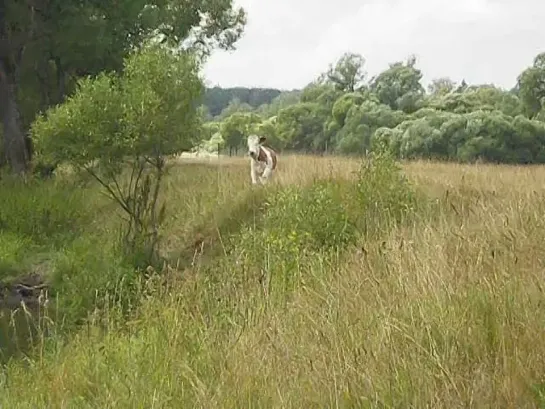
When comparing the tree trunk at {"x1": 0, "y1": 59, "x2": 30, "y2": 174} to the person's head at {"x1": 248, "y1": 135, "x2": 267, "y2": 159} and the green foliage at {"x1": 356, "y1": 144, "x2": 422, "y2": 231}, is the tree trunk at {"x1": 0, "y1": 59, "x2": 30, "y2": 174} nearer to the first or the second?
the person's head at {"x1": 248, "y1": 135, "x2": 267, "y2": 159}

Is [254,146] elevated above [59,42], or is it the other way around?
[59,42]

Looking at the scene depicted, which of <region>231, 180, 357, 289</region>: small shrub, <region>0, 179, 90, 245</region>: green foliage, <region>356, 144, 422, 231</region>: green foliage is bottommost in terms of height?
<region>0, 179, 90, 245</region>: green foliage

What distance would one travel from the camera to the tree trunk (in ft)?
75.7

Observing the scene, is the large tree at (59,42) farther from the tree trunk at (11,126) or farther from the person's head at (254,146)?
the person's head at (254,146)

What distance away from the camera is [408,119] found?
3822 cm

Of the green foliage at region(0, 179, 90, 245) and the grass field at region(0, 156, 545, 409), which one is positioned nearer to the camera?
the grass field at region(0, 156, 545, 409)

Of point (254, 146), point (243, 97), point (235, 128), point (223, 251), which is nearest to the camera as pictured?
point (223, 251)

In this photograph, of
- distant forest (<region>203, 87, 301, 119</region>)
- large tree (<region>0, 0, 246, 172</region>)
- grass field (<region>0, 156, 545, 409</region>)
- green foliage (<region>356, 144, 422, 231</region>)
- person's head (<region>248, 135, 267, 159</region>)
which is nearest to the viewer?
grass field (<region>0, 156, 545, 409</region>)

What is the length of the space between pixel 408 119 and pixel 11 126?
2019 centimetres

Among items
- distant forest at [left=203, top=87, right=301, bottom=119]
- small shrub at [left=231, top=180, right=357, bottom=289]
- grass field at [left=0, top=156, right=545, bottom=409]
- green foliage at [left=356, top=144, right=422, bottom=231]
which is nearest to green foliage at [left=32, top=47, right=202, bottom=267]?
small shrub at [left=231, top=180, right=357, bottom=289]

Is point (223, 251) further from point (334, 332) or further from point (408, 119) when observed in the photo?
point (408, 119)

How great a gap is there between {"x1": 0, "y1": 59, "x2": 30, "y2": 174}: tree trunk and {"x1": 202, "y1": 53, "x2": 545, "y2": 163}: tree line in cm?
530

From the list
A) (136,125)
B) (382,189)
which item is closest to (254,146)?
(136,125)

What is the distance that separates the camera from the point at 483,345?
174 inches
